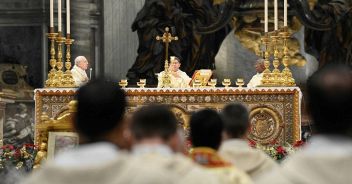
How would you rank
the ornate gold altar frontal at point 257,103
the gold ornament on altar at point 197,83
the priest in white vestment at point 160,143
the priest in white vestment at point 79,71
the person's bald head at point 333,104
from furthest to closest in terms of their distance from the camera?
1. the priest in white vestment at point 79,71
2. the gold ornament on altar at point 197,83
3. the ornate gold altar frontal at point 257,103
4. the person's bald head at point 333,104
5. the priest in white vestment at point 160,143

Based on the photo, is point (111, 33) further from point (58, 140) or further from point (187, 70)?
point (58, 140)

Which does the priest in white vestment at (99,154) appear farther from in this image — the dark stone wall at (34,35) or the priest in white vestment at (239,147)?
the dark stone wall at (34,35)

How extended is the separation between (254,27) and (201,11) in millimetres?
1084

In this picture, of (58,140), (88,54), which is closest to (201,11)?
(88,54)

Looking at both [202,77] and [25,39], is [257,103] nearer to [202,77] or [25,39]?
[202,77]

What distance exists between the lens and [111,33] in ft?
63.7

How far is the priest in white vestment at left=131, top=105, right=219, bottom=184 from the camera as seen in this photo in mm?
3924

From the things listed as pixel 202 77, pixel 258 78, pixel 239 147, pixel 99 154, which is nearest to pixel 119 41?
pixel 258 78

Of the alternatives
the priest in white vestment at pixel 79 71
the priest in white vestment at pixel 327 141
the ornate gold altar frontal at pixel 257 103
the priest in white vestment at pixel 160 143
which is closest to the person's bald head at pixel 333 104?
the priest in white vestment at pixel 327 141

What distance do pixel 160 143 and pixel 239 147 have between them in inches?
42.8

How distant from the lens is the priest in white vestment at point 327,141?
3.96m

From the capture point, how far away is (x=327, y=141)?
4.06m

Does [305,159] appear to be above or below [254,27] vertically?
below

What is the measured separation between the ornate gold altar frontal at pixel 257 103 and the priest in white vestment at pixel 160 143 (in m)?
9.21
